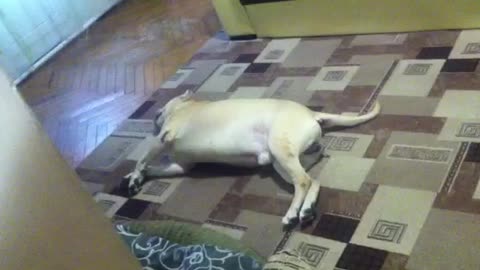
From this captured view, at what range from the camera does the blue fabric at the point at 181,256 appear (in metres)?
1.35

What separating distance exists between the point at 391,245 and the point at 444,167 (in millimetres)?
329

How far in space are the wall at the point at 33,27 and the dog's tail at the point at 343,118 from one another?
1.96 meters

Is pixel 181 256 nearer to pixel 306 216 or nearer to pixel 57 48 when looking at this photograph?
pixel 306 216

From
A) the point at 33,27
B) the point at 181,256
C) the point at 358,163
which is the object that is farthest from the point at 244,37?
the point at 181,256

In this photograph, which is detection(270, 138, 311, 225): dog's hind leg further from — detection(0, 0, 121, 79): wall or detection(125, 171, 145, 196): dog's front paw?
detection(0, 0, 121, 79): wall

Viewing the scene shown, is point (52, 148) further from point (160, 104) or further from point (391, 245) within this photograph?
point (160, 104)

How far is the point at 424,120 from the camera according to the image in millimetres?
1876

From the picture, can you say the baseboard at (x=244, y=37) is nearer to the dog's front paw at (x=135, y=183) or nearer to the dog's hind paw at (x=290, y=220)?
the dog's front paw at (x=135, y=183)

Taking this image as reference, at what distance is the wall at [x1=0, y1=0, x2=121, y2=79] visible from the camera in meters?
3.26

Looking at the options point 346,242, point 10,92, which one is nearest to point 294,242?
point 346,242

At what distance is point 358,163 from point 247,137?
0.35 meters

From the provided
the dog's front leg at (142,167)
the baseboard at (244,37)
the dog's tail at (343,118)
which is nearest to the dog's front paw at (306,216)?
the dog's tail at (343,118)

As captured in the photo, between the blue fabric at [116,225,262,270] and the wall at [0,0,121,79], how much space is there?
6.62 ft

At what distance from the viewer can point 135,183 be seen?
79.5 inches
